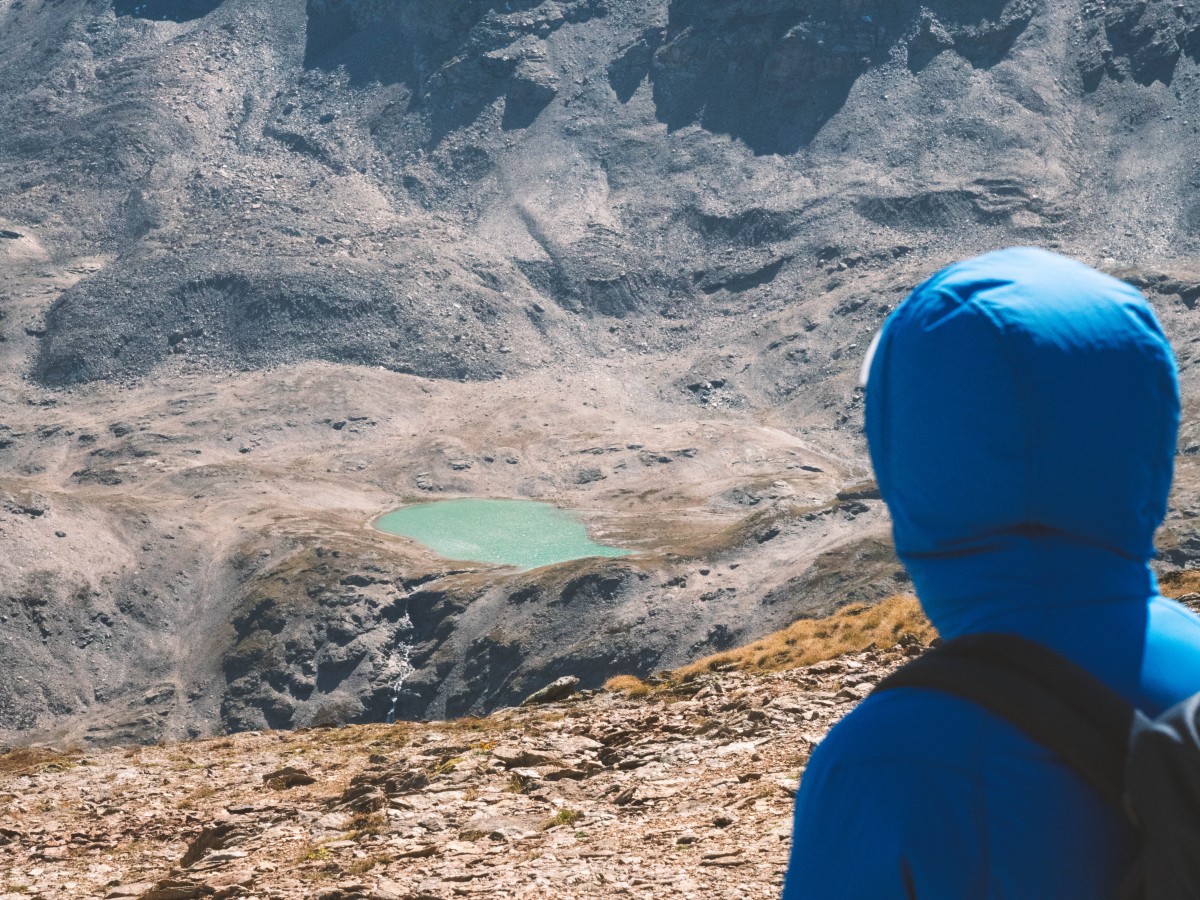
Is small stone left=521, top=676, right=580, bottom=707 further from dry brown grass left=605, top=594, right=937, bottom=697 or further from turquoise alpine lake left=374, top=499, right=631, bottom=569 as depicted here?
turquoise alpine lake left=374, top=499, right=631, bottom=569

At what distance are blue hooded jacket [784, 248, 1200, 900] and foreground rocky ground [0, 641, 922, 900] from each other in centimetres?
684

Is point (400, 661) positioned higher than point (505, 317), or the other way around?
point (505, 317)

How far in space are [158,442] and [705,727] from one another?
12322 centimetres

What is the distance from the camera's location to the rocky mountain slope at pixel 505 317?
282 feet

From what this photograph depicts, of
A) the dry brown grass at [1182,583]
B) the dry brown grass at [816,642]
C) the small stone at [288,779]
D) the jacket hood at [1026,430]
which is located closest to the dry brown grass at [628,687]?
the dry brown grass at [816,642]

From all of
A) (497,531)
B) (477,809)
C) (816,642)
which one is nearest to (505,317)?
(497,531)

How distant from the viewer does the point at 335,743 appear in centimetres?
2231

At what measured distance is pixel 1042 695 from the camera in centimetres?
198

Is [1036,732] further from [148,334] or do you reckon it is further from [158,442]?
[148,334]

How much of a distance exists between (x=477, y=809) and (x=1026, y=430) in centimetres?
1157

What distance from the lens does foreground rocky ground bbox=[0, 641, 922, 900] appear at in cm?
991

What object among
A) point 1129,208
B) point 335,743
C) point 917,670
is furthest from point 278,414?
point 917,670

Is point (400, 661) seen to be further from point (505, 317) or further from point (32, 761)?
point (505, 317)

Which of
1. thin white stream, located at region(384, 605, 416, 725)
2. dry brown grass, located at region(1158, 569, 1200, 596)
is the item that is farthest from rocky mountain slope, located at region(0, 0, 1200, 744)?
dry brown grass, located at region(1158, 569, 1200, 596)
